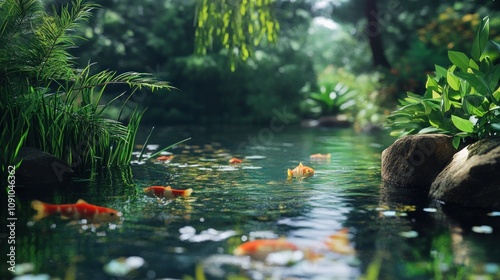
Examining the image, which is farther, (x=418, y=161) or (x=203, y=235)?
(x=418, y=161)

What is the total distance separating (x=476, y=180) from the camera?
570cm

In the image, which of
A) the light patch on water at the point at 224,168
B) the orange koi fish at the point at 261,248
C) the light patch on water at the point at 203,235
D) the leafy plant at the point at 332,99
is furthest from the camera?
the leafy plant at the point at 332,99

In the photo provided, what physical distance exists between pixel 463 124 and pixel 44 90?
15.5 feet

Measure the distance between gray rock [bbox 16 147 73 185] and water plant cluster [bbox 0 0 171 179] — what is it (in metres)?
0.14

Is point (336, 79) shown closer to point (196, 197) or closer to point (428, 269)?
point (196, 197)

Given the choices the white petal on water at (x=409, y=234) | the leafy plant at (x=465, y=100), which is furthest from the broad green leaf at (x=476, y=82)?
the white petal on water at (x=409, y=234)

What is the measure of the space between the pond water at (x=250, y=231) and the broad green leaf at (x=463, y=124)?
1.04 m

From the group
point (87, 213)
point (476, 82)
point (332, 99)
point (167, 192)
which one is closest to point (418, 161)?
point (476, 82)

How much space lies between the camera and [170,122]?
2036cm

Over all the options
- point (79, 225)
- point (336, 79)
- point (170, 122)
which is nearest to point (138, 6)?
point (170, 122)

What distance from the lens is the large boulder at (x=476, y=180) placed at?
5.66 m

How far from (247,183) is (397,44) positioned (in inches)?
798

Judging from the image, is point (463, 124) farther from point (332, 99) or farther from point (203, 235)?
point (332, 99)

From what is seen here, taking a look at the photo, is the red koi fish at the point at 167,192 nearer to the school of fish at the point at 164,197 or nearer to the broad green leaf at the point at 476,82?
the school of fish at the point at 164,197
